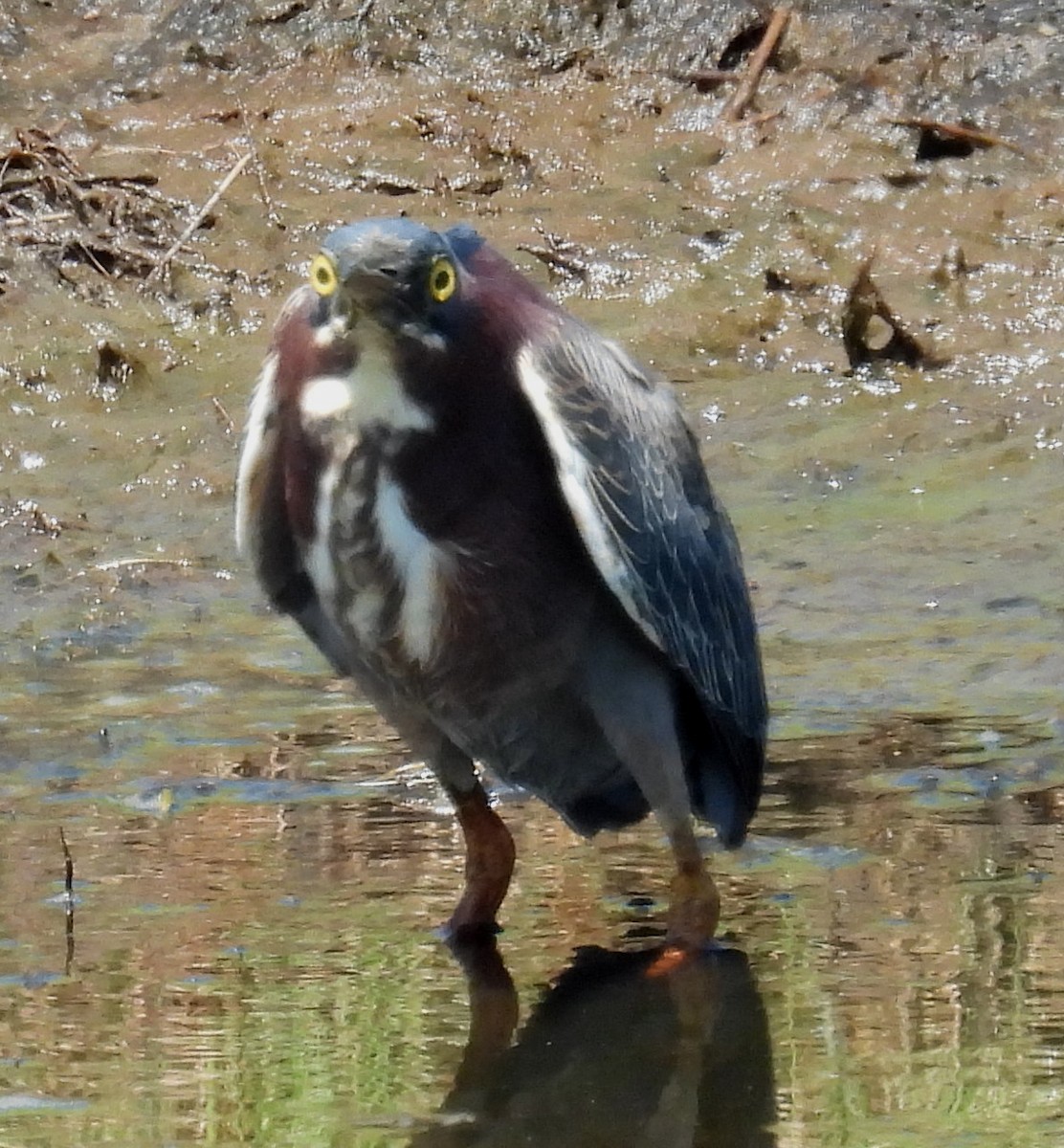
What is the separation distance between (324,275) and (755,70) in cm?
598

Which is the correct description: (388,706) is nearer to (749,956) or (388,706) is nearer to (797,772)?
(749,956)

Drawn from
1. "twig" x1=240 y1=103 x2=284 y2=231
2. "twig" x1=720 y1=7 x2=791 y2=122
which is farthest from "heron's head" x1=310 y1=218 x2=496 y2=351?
"twig" x1=720 y1=7 x2=791 y2=122

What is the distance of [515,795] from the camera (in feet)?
18.2

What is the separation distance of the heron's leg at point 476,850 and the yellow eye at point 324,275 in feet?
3.48

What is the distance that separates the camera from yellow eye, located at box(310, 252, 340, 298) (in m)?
3.88

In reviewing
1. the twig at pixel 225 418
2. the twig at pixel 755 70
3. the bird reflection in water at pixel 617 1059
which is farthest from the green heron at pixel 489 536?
the twig at pixel 755 70

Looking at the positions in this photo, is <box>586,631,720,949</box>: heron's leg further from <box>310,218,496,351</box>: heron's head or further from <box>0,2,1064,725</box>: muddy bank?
<box>0,2,1064,725</box>: muddy bank

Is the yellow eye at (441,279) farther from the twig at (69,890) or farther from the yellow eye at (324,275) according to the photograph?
the twig at (69,890)

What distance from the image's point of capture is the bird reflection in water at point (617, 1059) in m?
3.48

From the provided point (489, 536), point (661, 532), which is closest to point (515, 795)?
point (661, 532)

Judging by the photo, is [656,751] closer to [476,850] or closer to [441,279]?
[476,850]

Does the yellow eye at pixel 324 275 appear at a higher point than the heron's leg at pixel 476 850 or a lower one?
higher

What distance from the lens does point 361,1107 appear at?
3545 mm

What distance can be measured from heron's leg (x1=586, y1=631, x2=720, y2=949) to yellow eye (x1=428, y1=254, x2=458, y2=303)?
748mm
